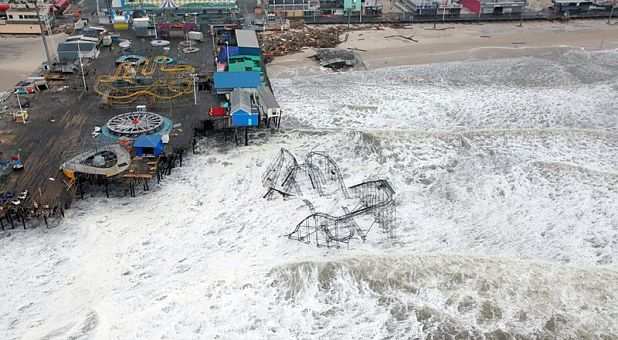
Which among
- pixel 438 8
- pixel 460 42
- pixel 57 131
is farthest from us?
pixel 438 8

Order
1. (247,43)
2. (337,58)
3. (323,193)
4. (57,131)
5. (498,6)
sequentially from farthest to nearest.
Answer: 1. (498,6)
2. (337,58)
3. (247,43)
4. (57,131)
5. (323,193)

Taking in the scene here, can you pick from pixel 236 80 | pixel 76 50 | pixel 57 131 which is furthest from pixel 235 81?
pixel 76 50

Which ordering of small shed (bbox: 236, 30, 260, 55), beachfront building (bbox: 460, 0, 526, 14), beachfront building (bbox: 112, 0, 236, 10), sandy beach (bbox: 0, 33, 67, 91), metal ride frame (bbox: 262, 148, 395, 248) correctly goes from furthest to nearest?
1. beachfront building (bbox: 460, 0, 526, 14)
2. beachfront building (bbox: 112, 0, 236, 10)
3. sandy beach (bbox: 0, 33, 67, 91)
4. small shed (bbox: 236, 30, 260, 55)
5. metal ride frame (bbox: 262, 148, 395, 248)

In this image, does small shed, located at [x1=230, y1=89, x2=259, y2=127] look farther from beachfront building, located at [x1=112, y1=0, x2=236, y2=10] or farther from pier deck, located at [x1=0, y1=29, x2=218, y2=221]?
beachfront building, located at [x1=112, y1=0, x2=236, y2=10]

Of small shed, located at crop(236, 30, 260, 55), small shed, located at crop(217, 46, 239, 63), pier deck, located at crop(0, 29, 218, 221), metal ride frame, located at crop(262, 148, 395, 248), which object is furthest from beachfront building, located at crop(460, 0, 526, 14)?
metal ride frame, located at crop(262, 148, 395, 248)

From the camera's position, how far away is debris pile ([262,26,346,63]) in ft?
151

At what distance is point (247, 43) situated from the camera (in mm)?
38344

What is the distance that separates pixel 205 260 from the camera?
20.3 meters

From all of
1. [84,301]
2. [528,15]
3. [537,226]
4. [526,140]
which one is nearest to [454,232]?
[537,226]

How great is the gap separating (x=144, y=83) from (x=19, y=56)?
18.8m

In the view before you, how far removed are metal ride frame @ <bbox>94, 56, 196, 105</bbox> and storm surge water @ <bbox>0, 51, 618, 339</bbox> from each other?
18.5 feet

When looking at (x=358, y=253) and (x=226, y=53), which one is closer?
(x=358, y=253)

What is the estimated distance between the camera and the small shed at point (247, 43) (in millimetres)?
37406

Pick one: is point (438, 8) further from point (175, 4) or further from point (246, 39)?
A: point (175, 4)
